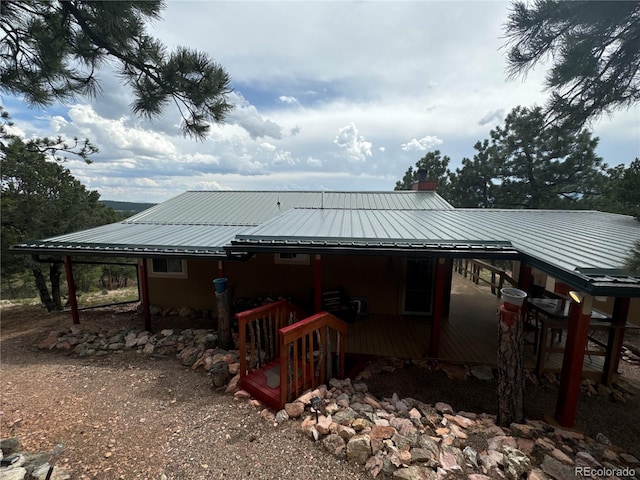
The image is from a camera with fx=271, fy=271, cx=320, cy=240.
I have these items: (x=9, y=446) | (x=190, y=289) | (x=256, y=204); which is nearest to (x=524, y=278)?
(x=9, y=446)

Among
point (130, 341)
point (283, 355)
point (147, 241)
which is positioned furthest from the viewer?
point (147, 241)

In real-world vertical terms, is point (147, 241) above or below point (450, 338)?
above

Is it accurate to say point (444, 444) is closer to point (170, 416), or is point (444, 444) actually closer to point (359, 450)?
point (359, 450)

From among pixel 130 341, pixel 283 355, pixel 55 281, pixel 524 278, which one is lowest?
pixel 55 281

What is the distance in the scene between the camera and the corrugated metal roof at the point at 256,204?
30.2ft

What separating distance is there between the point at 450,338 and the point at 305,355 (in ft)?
11.4

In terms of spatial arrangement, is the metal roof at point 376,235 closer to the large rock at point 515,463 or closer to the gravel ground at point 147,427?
the large rock at point 515,463

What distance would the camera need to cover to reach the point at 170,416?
3.47 m

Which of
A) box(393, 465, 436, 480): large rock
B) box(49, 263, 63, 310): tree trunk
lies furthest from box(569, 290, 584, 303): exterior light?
box(49, 263, 63, 310): tree trunk

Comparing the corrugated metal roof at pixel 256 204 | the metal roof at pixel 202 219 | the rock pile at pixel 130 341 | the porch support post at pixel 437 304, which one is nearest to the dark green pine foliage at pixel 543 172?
the corrugated metal roof at pixel 256 204

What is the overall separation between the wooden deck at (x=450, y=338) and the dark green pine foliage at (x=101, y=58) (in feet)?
16.3

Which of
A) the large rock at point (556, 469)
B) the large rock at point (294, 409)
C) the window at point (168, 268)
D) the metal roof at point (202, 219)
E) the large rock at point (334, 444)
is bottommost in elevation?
the large rock at point (294, 409)

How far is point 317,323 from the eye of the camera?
13.3ft

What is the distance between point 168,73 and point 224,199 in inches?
306
